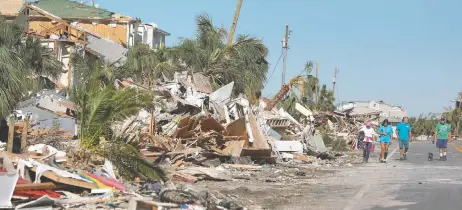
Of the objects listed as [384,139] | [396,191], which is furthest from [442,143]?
[396,191]

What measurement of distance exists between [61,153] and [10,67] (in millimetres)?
3484

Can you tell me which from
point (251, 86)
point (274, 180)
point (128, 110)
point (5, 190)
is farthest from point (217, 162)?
point (251, 86)

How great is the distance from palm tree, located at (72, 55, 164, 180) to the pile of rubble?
0.29 meters

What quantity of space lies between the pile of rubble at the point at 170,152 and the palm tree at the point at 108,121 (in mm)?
289

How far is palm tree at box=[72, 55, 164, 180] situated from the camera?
43.1 ft

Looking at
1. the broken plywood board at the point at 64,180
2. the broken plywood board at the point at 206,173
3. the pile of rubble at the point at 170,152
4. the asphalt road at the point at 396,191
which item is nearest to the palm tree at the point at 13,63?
the pile of rubble at the point at 170,152

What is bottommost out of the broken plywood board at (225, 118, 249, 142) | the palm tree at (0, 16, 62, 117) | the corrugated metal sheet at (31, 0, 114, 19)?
the broken plywood board at (225, 118, 249, 142)

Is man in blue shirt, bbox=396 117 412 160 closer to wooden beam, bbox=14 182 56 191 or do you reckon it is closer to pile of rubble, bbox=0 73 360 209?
pile of rubble, bbox=0 73 360 209

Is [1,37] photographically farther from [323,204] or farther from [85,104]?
[323,204]

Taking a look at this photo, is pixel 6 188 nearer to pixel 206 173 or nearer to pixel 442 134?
pixel 206 173

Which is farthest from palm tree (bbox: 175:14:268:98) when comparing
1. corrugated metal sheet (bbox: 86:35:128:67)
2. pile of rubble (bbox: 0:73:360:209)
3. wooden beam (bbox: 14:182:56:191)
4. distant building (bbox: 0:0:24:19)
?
wooden beam (bbox: 14:182:56:191)

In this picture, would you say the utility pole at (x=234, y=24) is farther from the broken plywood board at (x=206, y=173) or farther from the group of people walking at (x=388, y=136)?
the broken plywood board at (x=206, y=173)

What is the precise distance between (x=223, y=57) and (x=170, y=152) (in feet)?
52.3

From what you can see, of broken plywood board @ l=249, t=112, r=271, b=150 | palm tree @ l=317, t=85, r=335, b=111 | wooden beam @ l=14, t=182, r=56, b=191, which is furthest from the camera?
palm tree @ l=317, t=85, r=335, b=111
